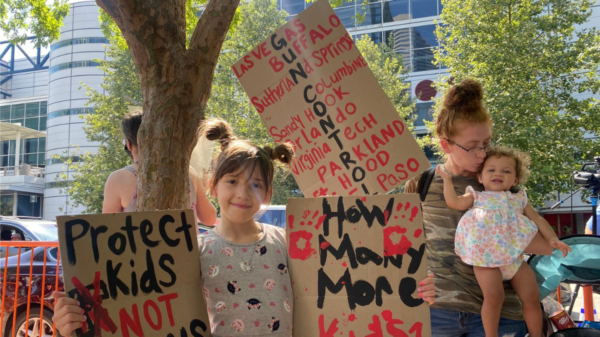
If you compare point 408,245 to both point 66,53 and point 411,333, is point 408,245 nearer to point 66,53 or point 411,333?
point 411,333

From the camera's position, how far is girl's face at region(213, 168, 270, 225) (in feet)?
6.23

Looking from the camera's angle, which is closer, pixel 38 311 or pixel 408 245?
pixel 408 245

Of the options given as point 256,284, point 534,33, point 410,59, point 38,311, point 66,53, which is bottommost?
point 38,311

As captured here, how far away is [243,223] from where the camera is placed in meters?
1.96

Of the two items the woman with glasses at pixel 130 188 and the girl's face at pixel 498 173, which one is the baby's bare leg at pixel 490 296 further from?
the woman with glasses at pixel 130 188

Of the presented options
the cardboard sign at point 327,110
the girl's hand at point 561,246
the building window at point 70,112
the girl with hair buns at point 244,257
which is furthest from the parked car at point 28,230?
the building window at point 70,112

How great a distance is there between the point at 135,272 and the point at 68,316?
25 centimetres

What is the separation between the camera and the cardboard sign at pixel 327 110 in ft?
7.82

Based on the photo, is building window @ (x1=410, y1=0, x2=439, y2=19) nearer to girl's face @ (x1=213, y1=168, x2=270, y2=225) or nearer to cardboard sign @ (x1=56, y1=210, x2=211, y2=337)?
girl's face @ (x1=213, y1=168, x2=270, y2=225)

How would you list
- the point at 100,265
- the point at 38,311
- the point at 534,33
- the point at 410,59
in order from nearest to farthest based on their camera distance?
the point at 100,265 → the point at 38,311 → the point at 534,33 → the point at 410,59

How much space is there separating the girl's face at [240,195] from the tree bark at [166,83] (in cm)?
92

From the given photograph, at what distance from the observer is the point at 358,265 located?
1.80 m

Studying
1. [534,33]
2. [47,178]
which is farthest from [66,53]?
[534,33]

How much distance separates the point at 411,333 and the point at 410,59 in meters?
24.7
